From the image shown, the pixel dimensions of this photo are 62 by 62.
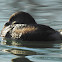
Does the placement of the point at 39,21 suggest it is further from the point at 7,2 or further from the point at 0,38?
the point at 7,2

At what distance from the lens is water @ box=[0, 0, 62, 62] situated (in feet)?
21.9

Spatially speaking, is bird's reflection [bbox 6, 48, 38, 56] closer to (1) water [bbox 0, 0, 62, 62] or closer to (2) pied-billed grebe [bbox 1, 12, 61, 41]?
(1) water [bbox 0, 0, 62, 62]

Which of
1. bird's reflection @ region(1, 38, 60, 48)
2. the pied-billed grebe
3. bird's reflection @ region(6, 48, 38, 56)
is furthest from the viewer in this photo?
the pied-billed grebe

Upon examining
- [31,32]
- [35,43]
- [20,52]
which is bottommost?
[20,52]

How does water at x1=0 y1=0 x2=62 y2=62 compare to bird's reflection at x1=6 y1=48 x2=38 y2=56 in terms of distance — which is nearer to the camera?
water at x1=0 y1=0 x2=62 y2=62

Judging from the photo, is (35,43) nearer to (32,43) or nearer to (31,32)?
(32,43)

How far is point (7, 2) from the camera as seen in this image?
13.9 m

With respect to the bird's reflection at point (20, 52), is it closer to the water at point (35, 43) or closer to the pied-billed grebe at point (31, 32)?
the water at point (35, 43)

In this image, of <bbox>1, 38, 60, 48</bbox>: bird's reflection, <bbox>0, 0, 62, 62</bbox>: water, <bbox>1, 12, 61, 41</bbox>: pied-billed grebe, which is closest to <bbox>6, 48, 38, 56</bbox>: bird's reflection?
<bbox>0, 0, 62, 62</bbox>: water

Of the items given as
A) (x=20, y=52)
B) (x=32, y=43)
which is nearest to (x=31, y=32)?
(x=32, y=43)

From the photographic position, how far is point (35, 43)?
8.32 meters

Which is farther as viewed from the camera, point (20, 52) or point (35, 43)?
point (35, 43)

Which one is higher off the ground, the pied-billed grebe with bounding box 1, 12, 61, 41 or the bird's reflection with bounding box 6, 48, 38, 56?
the pied-billed grebe with bounding box 1, 12, 61, 41

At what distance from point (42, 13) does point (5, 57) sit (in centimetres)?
557
